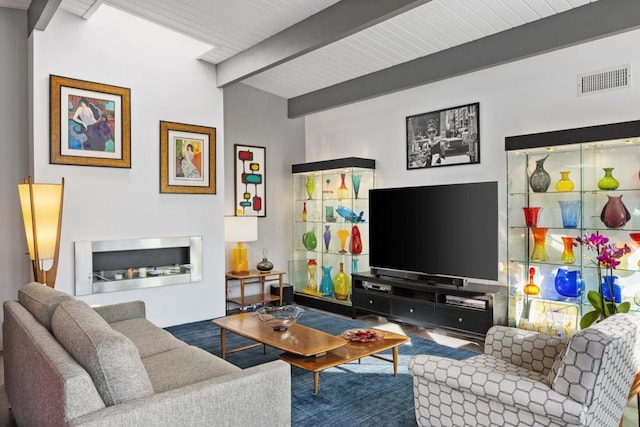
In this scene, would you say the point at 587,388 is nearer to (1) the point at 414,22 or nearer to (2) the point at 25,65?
(1) the point at 414,22

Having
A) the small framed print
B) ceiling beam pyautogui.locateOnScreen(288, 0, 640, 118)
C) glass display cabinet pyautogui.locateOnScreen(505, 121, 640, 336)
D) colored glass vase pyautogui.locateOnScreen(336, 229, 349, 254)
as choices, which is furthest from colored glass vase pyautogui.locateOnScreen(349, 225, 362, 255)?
glass display cabinet pyautogui.locateOnScreen(505, 121, 640, 336)

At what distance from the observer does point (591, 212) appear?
3842mm

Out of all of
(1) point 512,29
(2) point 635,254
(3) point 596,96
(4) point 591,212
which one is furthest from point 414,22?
(2) point 635,254

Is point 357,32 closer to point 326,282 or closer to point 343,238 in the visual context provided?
point 343,238

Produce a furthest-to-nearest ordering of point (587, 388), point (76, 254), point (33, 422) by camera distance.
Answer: point (76, 254), point (33, 422), point (587, 388)

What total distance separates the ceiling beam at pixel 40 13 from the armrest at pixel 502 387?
3857mm

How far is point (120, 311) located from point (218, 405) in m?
2.02

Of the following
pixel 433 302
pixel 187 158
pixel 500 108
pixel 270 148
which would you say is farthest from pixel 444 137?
pixel 187 158

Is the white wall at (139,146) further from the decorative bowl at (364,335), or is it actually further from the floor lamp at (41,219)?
the decorative bowl at (364,335)

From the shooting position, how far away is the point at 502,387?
6.81 ft

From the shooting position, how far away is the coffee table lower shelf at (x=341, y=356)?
2.95 m

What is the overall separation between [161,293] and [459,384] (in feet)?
11.9

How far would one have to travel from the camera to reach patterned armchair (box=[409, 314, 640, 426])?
1891mm

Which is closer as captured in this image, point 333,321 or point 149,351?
point 149,351
